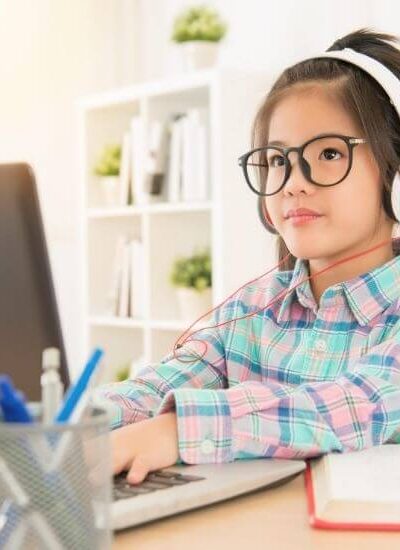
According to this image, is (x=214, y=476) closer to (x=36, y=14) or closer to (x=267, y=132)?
(x=267, y=132)

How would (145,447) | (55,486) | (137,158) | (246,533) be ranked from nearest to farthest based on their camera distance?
(55,486) < (246,533) < (145,447) < (137,158)

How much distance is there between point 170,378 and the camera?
47.4 inches

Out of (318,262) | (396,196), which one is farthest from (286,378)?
(396,196)

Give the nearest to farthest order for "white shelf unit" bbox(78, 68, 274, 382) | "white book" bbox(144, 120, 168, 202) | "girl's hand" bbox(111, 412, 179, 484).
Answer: "girl's hand" bbox(111, 412, 179, 484), "white shelf unit" bbox(78, 68, 274, 382), "white book" bbox(144, 120, 168, 202)

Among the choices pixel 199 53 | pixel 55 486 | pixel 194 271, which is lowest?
pixel 194 271

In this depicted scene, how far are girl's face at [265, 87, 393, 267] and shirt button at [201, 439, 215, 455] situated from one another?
0.45 metres

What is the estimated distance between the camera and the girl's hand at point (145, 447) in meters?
0.79

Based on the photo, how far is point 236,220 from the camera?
133 inches

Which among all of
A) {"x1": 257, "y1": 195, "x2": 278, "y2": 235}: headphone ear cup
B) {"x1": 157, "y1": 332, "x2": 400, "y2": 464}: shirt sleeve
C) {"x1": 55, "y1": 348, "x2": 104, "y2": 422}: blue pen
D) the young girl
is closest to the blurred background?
{"x1": 257, "y1": 195, "x2": 278, "y2": 235}: headphone ear cup

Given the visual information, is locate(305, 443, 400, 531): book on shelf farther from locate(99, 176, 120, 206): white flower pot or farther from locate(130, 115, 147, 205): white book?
locate(99, 176, 120, 206): white flower pot

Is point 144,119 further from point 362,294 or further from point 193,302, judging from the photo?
point 362,294

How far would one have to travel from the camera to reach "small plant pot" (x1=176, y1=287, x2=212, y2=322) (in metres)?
3.51

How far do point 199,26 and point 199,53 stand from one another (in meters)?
0.11

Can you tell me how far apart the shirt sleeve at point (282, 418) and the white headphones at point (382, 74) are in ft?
1.17
